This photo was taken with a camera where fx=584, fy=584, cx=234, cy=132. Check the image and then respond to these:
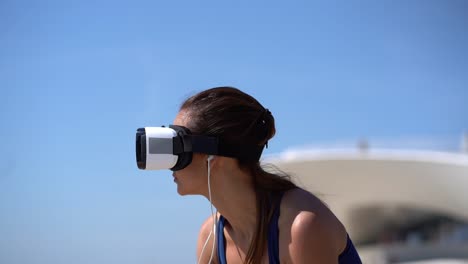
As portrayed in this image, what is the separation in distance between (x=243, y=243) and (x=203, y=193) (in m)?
0.30

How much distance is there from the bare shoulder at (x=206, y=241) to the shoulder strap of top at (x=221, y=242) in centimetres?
4

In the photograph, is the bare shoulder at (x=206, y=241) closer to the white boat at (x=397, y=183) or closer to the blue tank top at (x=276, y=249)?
the blue tank top at (x=276, y=249)

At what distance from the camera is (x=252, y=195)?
2531 millimetres

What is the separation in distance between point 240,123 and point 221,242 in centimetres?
60

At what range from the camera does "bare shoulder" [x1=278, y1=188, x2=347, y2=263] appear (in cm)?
221

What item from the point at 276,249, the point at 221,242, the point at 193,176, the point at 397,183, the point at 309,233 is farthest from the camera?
the point at 397,183

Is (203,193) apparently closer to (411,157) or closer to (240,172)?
(240,172)

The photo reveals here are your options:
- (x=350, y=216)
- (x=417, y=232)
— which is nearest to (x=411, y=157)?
(x=350, y=216)

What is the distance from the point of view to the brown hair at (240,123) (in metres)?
2.40

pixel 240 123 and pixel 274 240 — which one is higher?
pixel 240 123

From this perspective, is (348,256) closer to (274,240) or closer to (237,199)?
(274,240)

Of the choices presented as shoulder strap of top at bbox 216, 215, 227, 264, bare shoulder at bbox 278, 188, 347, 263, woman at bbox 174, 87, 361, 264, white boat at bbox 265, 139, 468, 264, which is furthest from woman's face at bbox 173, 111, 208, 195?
white boat at bbox 265, 139, 468, 264

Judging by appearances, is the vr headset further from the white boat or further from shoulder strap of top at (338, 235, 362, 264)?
the white boat

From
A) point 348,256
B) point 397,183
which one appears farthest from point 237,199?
point 397,183
